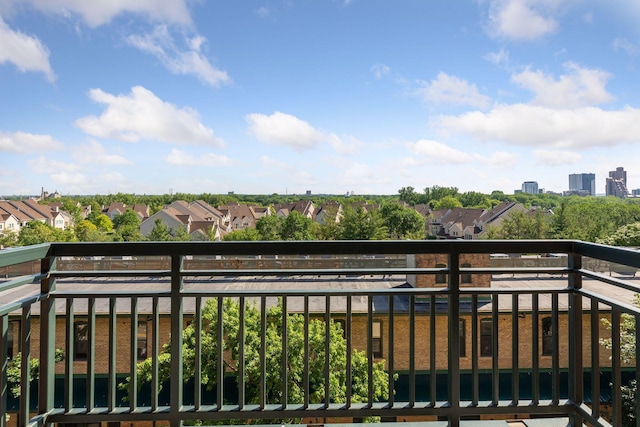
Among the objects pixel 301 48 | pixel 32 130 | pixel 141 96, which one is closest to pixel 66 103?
pixel 32 130

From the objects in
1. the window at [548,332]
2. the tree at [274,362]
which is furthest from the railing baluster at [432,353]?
the tree at [274,362]

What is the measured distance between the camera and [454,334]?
1.66m

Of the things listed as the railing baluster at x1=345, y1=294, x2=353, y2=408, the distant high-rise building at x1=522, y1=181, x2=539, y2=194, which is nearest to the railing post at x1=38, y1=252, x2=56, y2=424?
the railing baluster at x1=345, y1=294, x2=353, y2=408

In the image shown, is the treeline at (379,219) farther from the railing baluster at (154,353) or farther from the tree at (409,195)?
the railing baluster at (154,353)

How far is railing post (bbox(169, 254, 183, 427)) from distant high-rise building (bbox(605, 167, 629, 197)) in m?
17.4

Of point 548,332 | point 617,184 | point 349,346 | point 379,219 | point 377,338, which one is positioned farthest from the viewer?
point 379,219

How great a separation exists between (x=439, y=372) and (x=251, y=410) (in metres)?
8.26

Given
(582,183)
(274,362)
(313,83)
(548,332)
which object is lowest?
(274,362)

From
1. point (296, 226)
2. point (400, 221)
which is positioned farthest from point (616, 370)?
point (400, 221)

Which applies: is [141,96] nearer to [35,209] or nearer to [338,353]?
[35,209]

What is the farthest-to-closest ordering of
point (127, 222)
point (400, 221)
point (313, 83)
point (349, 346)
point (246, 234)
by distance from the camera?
point (400, 221)
point (246, 234)
point (127, 222)
point (313, 83)
point (349, 346)

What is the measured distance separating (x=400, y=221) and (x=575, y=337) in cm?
3553

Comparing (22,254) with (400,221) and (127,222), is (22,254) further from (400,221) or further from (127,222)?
(400,221)

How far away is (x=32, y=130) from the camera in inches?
949
